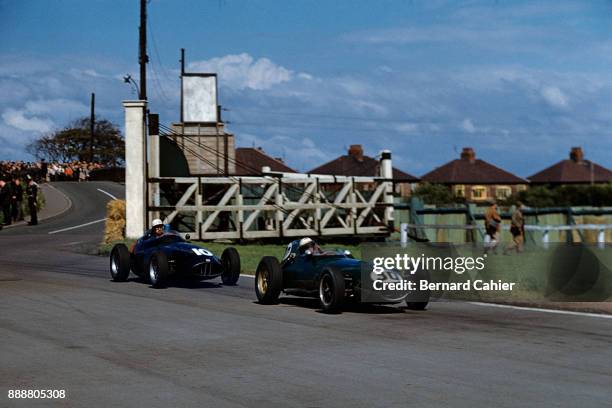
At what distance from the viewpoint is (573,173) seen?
139125mm

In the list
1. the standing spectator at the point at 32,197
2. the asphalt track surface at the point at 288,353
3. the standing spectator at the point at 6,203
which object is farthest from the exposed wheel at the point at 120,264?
the standing spectator at the point at 6,203

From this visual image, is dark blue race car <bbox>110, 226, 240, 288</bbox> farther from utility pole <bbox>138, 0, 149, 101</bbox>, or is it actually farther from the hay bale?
utility pole <bbox>138, 0, 149, 101</bbox>

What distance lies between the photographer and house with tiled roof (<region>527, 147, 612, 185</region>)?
450 ft

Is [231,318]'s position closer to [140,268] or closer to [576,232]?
[140,268]

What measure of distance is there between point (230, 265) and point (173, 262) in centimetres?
111

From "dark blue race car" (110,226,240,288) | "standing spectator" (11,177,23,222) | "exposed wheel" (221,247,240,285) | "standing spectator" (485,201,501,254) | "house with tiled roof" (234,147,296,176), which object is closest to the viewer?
"dark blue race car" (110,226,240,288)

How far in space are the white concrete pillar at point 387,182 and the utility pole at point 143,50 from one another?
1689 cm

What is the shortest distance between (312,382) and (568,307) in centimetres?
738

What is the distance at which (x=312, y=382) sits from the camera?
8.74m

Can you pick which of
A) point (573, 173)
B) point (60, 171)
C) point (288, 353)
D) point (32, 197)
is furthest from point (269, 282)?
point (573, 173)

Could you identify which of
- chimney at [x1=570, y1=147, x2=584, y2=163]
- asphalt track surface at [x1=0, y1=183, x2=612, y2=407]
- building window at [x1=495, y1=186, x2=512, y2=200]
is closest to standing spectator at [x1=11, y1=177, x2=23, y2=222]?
asphalt track surface at [x1=0, y1=183, x2=612, y2=407]

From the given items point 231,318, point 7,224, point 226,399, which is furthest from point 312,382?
point 7,224

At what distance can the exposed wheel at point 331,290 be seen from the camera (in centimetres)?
1412

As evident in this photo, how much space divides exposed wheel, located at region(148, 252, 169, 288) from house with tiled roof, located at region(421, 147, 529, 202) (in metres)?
114
